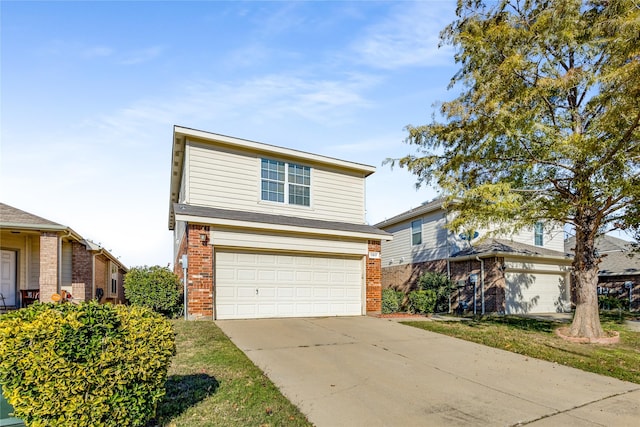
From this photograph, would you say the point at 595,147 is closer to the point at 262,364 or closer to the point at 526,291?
the point at 262,364

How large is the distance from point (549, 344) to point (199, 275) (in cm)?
927

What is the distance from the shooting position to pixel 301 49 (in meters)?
11.0

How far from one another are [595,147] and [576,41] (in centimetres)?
298

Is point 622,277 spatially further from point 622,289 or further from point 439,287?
point 439,287

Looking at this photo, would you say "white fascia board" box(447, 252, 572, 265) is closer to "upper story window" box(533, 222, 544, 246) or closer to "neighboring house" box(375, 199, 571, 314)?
"neighboring house" box(375, 199, 571, 314)

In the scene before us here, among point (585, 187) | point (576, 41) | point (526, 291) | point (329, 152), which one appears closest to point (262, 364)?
point (585, 187)

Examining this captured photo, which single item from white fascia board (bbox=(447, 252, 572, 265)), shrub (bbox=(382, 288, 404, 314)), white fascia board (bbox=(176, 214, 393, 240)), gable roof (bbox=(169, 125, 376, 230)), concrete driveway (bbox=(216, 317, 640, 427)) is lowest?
shrub (bbox=(382, 288, 404, 314))

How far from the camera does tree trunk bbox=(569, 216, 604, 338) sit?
10.6 metres

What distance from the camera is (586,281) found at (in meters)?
10.9

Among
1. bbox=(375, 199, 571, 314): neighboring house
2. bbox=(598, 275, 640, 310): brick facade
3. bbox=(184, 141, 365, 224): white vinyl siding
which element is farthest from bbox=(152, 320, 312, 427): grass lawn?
bbox=(598, 275, 640, 310): brick facade

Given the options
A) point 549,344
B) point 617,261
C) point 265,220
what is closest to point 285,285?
point 265,220

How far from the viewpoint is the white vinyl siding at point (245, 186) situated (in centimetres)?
1278

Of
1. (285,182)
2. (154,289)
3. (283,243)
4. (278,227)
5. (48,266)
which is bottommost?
(154,289)

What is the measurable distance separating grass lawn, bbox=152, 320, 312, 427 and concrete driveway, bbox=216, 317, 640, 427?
0.87 ft
